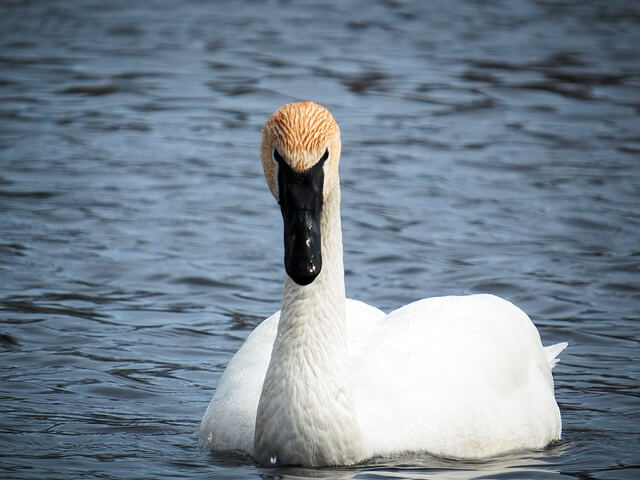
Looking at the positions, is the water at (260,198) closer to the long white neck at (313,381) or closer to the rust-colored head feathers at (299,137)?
the long white neck at (313,381)

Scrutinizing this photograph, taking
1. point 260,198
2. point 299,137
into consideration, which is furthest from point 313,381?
point 260,198

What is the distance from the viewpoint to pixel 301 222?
5.34m

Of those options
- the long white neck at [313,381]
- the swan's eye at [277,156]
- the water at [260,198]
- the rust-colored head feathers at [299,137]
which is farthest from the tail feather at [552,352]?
the swan's eye at [277,156]

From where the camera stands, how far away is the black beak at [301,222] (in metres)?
5.30

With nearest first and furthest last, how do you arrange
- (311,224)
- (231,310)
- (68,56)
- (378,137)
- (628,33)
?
(311,224) < (231,310) < (378,137) < (68,56) < (628,33)

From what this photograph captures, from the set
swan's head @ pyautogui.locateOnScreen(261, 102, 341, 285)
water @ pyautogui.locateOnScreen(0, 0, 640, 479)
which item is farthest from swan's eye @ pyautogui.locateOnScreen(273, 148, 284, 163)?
water @ pyautogui.locateOnScreen(0, 0, 640, 479)

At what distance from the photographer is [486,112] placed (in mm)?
15266

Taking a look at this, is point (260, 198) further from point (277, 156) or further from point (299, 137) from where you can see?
point (299, 137)

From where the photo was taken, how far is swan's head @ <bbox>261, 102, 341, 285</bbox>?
531 centimetres

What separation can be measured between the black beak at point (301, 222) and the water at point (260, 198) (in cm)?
96

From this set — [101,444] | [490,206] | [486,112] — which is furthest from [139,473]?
[486,112]

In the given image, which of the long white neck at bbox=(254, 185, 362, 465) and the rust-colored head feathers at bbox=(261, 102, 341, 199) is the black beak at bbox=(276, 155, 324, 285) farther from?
the long white neck at bbox=(254, 185, 362, 465)

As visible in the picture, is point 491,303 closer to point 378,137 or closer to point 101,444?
point 101,444

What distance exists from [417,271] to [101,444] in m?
4.19
